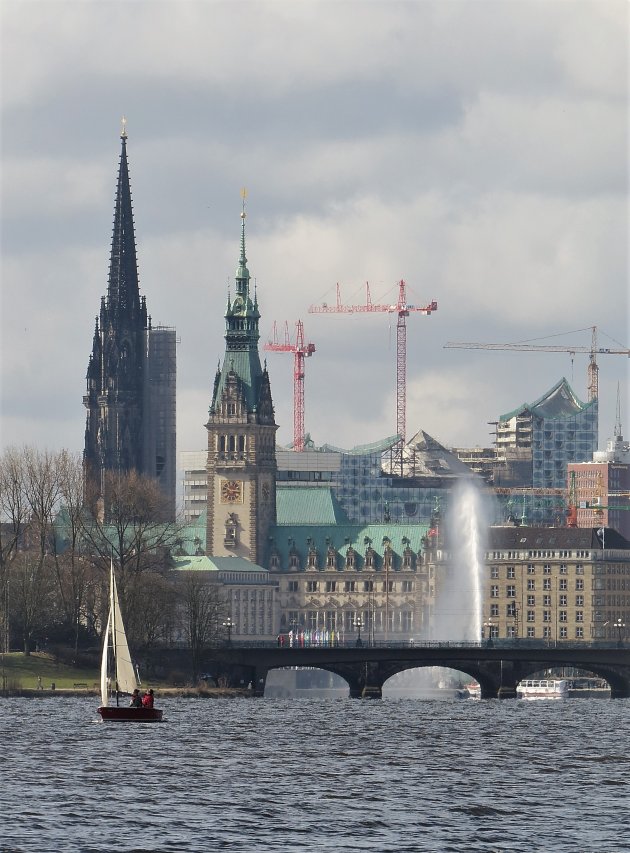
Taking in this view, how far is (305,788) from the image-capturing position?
122 meters

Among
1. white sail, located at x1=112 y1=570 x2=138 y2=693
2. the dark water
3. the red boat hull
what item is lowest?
the dark water

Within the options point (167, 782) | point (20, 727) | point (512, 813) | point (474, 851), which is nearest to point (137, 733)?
point (20, 727)

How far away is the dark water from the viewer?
10181 cm

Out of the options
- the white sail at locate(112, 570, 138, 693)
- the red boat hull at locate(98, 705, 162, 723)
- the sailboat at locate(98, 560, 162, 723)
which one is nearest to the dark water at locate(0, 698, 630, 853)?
the red boat hull at locate(98, 705, 162, 723)

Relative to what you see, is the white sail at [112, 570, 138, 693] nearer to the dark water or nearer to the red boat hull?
the dark water

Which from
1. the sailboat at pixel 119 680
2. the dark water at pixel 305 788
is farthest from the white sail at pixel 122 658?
the dark water at pixel 305 788

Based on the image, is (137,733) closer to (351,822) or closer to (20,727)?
(20,727)

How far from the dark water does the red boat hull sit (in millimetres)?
1018

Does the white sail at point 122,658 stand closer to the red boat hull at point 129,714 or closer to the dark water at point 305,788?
the dark water at point 305,788

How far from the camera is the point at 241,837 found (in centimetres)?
10169

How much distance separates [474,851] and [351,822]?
9.37 meters

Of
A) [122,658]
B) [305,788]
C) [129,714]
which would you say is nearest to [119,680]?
[122,658]

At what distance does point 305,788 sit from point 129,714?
46.4 metres

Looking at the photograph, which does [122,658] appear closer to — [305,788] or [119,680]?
[119,680]
